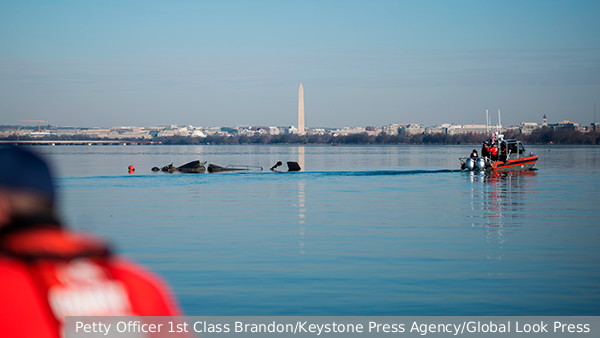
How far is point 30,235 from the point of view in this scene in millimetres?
1626

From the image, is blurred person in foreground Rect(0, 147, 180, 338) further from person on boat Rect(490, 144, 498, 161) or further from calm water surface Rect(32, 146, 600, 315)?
person on boat Rect(490, 144, 498, 161)

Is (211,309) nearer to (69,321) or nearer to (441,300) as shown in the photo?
(441,300)

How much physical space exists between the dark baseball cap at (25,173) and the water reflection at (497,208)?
12.5 metres

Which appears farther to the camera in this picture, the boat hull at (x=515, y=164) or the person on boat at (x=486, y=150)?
the person on boat at (x=486, y=150)

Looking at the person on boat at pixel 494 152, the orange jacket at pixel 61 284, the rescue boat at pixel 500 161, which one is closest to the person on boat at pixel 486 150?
the rescue boat at pixel 500 161

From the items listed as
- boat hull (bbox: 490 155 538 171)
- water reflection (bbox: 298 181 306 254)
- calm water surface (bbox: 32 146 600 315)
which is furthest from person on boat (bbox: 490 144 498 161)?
calm water surface (bbox: 32 146 600 315)

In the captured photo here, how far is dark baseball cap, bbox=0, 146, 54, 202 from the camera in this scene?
1.71 m

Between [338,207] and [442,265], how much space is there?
14.0 m

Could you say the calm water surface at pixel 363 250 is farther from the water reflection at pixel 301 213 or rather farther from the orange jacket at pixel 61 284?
the orange jacket at pixel 61 284

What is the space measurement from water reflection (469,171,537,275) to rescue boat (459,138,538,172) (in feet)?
→ 26.5

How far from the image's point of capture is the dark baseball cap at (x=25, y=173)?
1.71 m

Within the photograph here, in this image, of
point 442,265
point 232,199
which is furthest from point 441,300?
point 232,199

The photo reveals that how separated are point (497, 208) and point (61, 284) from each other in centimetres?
2801

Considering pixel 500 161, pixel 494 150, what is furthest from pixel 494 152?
pixel 500 161
